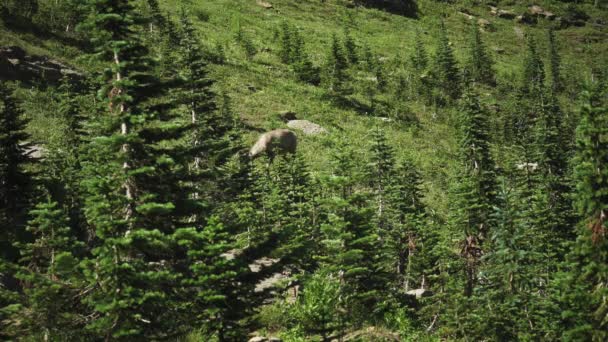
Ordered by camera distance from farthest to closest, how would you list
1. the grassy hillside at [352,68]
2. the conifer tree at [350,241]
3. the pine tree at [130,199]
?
the grassy hillside at [352,68], the conifer tree at [350,241], the pine tree at [130,199]

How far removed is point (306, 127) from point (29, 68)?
35251 mm

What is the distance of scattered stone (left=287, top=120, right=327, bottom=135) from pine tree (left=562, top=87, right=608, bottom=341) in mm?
47412

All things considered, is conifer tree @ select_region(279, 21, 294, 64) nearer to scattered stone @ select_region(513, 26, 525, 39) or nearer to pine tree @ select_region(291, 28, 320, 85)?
pine tree @ select_region(291, 28, 320, 85)

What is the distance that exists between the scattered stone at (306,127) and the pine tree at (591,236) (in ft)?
156

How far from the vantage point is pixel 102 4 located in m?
13.9

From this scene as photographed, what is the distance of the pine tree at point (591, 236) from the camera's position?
56.8 ft

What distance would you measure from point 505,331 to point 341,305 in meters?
7.70

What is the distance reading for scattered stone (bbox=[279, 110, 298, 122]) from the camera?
67250mm

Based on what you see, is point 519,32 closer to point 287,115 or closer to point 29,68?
point 287,115

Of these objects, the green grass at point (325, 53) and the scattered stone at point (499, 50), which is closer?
the green grass at point (325, 53)

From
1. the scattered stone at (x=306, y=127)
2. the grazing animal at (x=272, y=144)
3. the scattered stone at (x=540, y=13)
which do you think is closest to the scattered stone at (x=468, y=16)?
the scattered stone at (x=540, y=13)

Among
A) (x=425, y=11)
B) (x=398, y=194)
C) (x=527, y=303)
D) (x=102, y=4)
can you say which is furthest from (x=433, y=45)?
(x=102, y=4)

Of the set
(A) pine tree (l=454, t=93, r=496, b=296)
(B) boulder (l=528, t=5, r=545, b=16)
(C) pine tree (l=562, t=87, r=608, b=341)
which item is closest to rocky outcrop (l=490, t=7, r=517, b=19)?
(B) boulder (l=528, t=5, r=545, b=16)

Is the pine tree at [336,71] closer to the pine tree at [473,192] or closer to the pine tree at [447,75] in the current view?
the pine tree at [447,75]
